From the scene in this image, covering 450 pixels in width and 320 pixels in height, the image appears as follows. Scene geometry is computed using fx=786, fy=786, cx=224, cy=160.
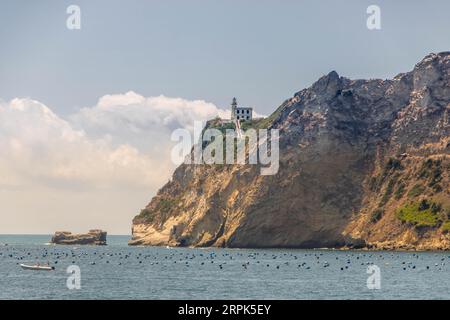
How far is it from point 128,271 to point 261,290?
4361 cm

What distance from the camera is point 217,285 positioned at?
4006 inches

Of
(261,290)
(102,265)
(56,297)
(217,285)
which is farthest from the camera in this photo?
(102,265)

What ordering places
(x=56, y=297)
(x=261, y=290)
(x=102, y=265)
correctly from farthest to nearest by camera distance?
(x=102, y=265)
(x=261, y=290)
(x=56, y=297)

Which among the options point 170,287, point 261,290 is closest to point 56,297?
point 170,287

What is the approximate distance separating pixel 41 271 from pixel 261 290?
166 feet
